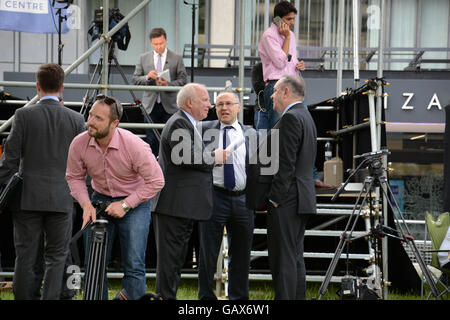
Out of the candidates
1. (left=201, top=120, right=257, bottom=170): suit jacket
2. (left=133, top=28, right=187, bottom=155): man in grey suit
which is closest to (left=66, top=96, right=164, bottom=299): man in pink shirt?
(left=201, top=120, right=257, bottom=170): suit jacket

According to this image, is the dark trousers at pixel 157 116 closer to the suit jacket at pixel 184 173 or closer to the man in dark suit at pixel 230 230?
the man in dark suit at pixel 230 230

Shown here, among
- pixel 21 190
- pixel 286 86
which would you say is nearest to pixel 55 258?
pixel 21 190

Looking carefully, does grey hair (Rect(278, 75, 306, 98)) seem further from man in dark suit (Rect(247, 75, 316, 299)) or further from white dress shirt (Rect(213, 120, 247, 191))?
white dress shirt (Rect(213, 120, 247, 191))

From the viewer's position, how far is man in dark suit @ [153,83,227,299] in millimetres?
5000

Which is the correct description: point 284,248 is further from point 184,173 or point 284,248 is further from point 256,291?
point 256,291

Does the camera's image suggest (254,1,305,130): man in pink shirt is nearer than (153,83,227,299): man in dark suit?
No

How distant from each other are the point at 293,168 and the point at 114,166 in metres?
1.36

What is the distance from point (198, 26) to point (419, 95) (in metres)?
5.36

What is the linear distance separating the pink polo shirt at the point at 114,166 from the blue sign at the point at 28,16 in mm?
3816

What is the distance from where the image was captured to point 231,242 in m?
5.74

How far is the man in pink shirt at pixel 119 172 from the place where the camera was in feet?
15.3

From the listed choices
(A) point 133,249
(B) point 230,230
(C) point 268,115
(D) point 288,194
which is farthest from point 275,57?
(A) point 133,249

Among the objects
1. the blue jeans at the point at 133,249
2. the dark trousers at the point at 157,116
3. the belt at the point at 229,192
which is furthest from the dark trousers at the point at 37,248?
the dark trousers at the point at 157,116

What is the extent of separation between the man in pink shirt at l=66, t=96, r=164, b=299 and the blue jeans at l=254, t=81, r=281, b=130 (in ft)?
7.64
